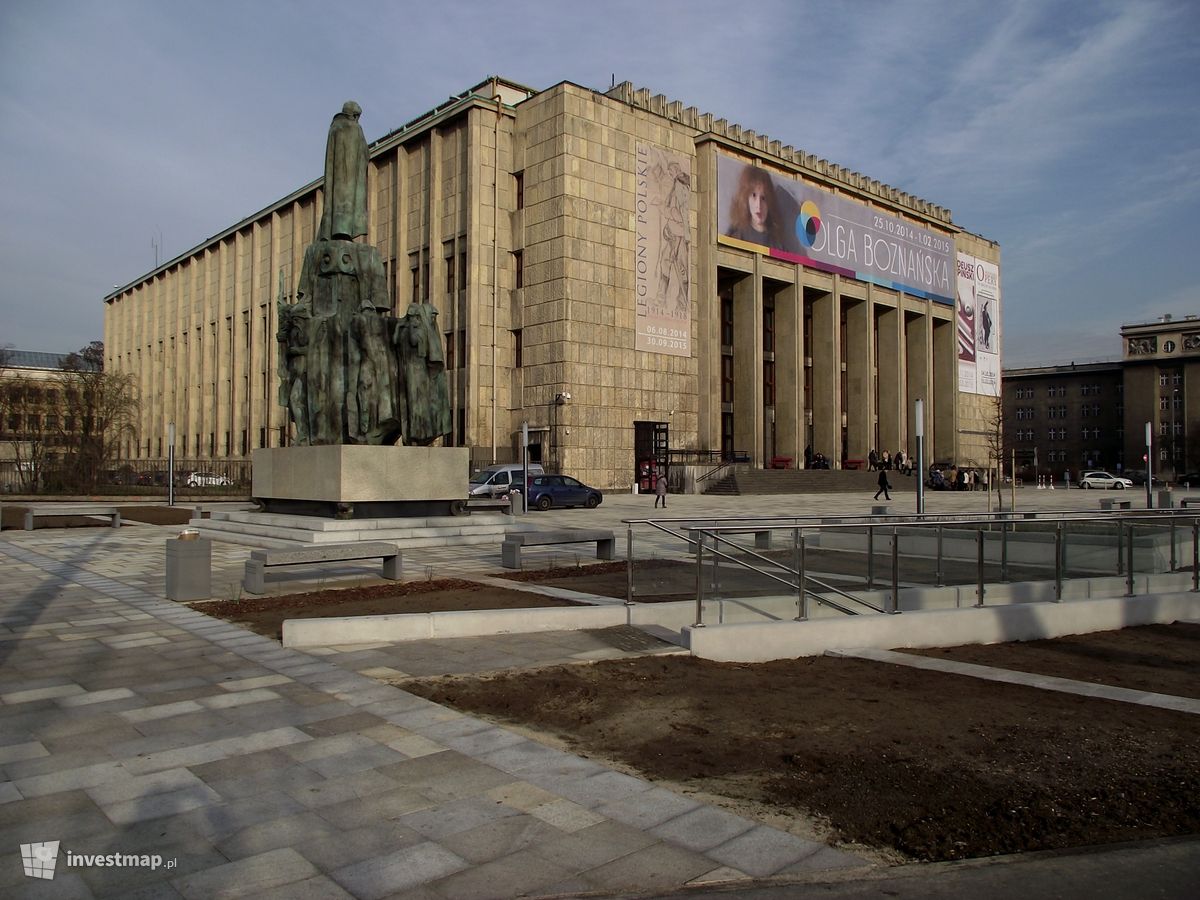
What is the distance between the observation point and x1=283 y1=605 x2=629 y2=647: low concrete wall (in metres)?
8.43

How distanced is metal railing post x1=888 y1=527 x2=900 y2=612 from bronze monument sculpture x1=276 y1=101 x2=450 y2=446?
12.0 m

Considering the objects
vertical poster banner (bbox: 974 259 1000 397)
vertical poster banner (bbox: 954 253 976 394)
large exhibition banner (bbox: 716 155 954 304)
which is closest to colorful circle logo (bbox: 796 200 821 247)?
large exhibition banner (bbox: 716 155 954 304)

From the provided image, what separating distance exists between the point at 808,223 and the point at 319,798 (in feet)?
195

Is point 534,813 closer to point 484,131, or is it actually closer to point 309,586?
point 309,586

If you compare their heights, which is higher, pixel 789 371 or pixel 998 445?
pixel 789 371

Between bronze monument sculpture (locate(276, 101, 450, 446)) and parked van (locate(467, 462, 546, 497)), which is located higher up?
bronze monument sculpture (locate(276, 101, 450, 446))

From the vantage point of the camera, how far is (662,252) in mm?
50438

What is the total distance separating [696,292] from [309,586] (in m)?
42.9

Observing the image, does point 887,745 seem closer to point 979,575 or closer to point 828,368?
point 979,575

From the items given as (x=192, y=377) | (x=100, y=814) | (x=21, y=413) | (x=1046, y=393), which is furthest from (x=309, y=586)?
(x=1046, y=393)

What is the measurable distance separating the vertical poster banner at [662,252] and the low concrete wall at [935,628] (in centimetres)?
3904

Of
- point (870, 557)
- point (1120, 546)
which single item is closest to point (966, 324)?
point (1120, 546)

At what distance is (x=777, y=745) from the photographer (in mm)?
5691

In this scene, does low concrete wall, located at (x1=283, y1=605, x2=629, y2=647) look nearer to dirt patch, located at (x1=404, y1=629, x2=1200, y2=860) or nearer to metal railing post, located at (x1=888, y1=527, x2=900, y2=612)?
dirt patch, located at (x1=404, y1=629, x2=1200, y2=860)
